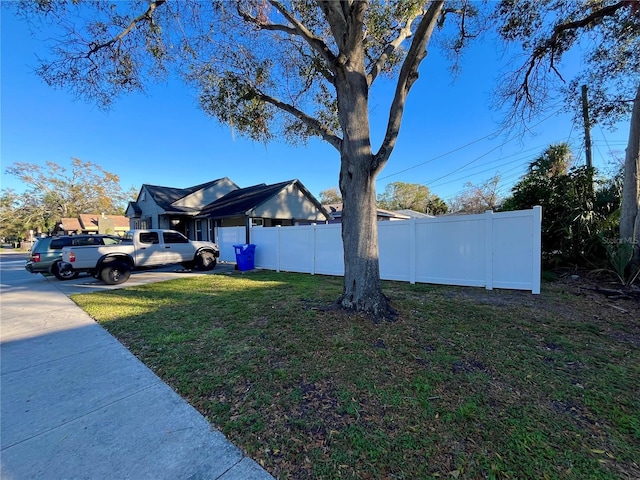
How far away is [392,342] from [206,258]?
11.1m

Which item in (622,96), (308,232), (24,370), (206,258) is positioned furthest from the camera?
(206,258)

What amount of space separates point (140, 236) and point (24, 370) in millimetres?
8137

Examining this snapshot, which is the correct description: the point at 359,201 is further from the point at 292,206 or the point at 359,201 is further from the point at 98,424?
the point at 292,206

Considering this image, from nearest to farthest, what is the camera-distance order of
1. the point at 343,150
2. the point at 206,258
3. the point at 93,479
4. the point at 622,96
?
the point at 93,479 < the point at 343,150 < the point at 622,96 < the point at 206,258

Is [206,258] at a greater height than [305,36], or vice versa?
[305,36]

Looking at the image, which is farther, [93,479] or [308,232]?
[308,232]

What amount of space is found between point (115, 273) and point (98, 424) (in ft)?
30.0

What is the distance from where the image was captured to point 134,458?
82.7 inches

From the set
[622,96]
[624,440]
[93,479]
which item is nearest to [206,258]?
[93,479]

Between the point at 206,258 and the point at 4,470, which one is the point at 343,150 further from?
the point at 206,258

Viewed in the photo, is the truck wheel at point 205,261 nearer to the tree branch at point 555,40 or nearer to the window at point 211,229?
the window at point 211,229

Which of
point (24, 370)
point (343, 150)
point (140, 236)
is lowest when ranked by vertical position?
point (24, 370)

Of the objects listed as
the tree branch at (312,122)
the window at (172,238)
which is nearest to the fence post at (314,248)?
the tree branch at (312,122)

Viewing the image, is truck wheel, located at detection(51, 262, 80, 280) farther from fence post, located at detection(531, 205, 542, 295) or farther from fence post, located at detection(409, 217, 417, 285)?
fence post, located at detection(531, 205, 542, 295)
